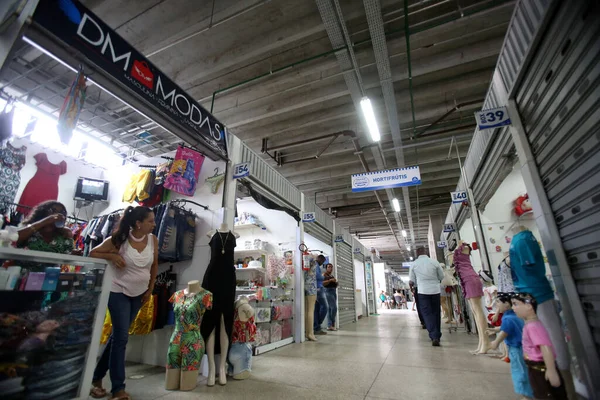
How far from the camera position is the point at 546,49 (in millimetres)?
2086

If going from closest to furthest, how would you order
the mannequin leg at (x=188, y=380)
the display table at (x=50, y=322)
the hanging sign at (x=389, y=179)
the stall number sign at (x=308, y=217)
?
1. the display table at (x=50, y=322)
2. the mannequin leg at (x=188, y=380)
3. the hanging sign at (x=389, y=179)
4. the stall number sign at (x=308, y=217)

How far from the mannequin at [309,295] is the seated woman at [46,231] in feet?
13.4

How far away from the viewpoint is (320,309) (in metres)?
6.59

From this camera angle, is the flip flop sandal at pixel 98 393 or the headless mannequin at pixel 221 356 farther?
→ the headless mannequin at pixel 221 356

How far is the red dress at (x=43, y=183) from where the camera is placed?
15.0 ft

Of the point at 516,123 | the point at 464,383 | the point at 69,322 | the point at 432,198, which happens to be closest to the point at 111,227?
the point at 69,322

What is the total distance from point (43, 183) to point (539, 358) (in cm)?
685

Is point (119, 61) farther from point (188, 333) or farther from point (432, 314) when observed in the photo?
point (432, 314)

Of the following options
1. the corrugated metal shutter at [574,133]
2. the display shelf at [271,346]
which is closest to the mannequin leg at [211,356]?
the display shelf at [271,346]

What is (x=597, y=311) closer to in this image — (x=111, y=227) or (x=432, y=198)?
(x=111, y=227)

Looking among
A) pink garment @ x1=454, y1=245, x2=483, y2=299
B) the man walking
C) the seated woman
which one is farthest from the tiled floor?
the seated woman

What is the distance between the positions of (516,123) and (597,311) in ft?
5.54

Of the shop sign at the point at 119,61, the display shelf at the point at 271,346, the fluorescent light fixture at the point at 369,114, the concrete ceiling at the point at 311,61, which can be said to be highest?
the concrete ceiling at the point at 311,61

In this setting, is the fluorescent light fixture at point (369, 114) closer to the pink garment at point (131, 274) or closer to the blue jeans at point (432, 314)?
the blue jeans at point (432, 314)
